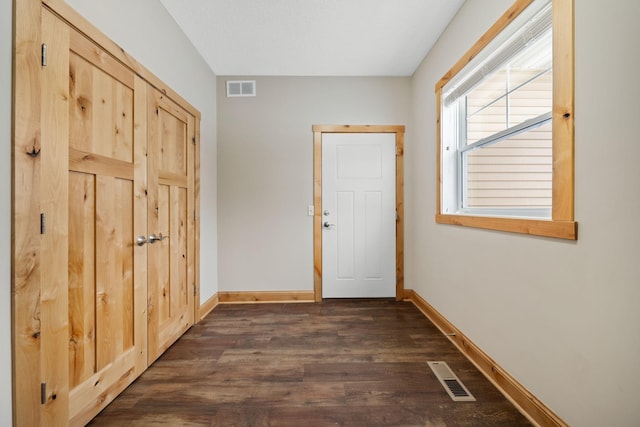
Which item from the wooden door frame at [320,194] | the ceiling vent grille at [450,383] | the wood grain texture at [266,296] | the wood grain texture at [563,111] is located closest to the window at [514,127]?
the wood grain texture at [563,111]

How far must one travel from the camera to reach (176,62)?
2383 mm

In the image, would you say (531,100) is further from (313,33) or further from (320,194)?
(320,194)

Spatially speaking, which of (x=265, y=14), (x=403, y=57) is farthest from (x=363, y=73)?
(x=265, y=14)

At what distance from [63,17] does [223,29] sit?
1409mm

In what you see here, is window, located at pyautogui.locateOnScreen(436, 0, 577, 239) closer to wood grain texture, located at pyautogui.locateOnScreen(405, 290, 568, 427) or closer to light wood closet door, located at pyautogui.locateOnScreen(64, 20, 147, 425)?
wood grain texture, located at pyautogui.locateOnScreen(405, 290, 568, 427)

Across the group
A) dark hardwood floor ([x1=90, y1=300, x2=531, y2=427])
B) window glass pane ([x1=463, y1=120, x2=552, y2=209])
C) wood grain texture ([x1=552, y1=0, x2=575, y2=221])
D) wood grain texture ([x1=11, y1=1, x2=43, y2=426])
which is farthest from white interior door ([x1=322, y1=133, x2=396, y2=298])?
wood grain texture ([x1=11, y1=1, x2=43, y2=426])

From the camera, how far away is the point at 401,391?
1707 mm

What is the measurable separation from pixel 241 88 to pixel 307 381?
302 centimetres

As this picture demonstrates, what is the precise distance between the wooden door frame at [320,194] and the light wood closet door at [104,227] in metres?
1.81

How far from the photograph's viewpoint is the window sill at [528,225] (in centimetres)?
124

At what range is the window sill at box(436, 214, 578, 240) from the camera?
4.08ft

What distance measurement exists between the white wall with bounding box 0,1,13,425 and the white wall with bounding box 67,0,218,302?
458 mm

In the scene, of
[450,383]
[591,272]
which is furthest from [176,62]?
[450,383]

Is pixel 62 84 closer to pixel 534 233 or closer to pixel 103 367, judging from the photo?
pixel 103 367
